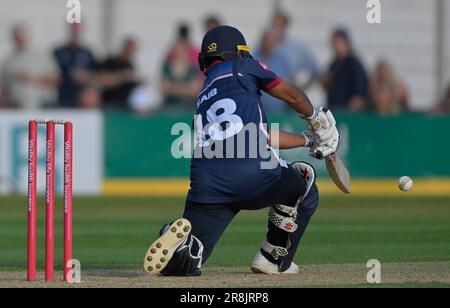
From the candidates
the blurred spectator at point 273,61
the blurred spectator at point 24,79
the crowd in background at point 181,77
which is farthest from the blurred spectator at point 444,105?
the blurred spectator at point 24,79

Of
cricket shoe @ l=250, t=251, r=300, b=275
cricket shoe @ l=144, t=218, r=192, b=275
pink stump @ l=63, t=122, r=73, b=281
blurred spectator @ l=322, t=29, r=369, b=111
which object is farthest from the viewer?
blurred spectator @ l=322, t=29, r=369, b=111

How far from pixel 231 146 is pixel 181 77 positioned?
464 inches

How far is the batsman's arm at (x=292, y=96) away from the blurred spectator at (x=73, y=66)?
11825 mm

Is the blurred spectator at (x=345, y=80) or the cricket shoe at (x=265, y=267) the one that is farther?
the blurred spectator at (x=345, y=80)

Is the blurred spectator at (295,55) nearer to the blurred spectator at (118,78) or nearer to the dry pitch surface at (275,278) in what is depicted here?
the blurred spectator at (118,78)

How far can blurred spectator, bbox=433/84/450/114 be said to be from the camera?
801 inches

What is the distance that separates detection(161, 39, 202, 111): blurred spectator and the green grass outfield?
2.44m

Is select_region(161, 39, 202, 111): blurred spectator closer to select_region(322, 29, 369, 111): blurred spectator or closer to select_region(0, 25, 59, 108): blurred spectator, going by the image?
select_region(0, 25, 59, 108): blurred spectator

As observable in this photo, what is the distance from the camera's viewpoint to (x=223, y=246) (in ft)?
40.5

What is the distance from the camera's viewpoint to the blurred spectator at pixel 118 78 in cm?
2136

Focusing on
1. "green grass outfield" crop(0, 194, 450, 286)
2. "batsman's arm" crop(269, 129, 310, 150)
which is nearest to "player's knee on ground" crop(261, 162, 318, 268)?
"batsman's arm" crop(269, 129, 310, 150)

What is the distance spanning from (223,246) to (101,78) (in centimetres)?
945

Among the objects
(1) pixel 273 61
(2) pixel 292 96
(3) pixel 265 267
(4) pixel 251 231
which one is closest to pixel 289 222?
(3) pixel 265 267
